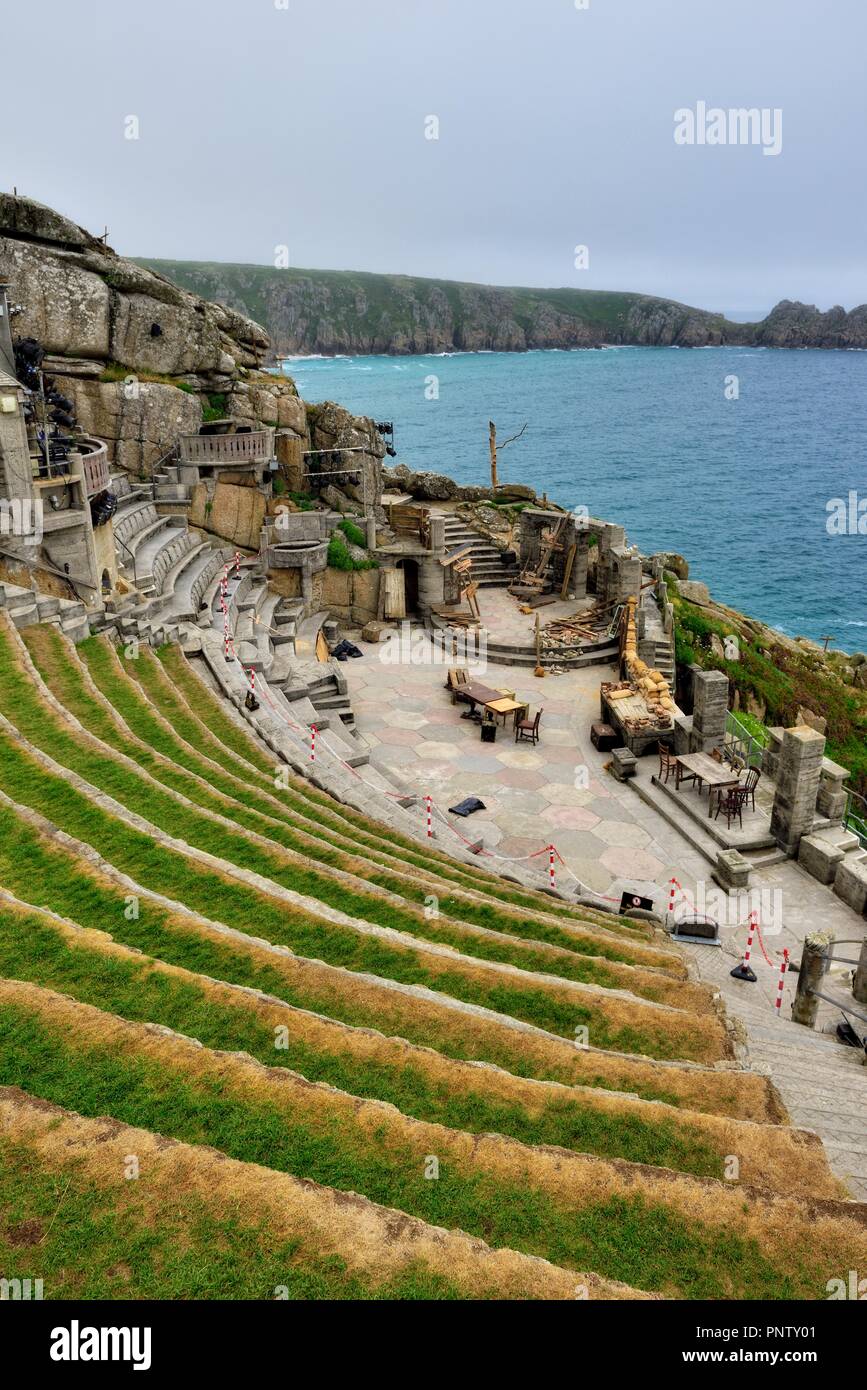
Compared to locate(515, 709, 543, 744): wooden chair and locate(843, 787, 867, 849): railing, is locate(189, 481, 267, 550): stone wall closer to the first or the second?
locate(515, 709, 543, 744): wooden chair

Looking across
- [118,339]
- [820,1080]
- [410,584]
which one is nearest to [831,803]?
[820,1080]

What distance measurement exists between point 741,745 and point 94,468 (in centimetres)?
2336

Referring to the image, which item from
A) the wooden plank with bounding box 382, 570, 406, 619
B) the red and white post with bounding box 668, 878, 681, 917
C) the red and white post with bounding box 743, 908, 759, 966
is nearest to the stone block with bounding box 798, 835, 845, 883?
the red and white post with bounding box 743, 908, 759, 966

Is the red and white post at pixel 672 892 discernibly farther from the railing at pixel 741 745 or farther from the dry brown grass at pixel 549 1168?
the dry brown grass at pixel 549 1168

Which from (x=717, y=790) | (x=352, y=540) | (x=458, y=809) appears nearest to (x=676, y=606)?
(x=352, y=540)

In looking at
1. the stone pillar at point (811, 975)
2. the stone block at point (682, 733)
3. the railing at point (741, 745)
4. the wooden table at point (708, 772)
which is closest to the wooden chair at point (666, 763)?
the wooden table at point (708, 772)

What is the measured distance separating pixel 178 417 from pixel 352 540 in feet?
36.7

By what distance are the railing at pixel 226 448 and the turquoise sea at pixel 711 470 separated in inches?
483

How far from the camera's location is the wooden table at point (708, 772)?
2245 cm

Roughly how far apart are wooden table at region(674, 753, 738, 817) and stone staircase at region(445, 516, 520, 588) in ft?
70.9

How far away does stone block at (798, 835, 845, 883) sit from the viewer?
20.1 metres

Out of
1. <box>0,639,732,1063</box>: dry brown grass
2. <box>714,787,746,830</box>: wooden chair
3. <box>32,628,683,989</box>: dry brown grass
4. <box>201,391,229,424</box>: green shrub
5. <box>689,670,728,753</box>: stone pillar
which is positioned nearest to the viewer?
<box>0,639,732,1063</box>: dry brown grass
